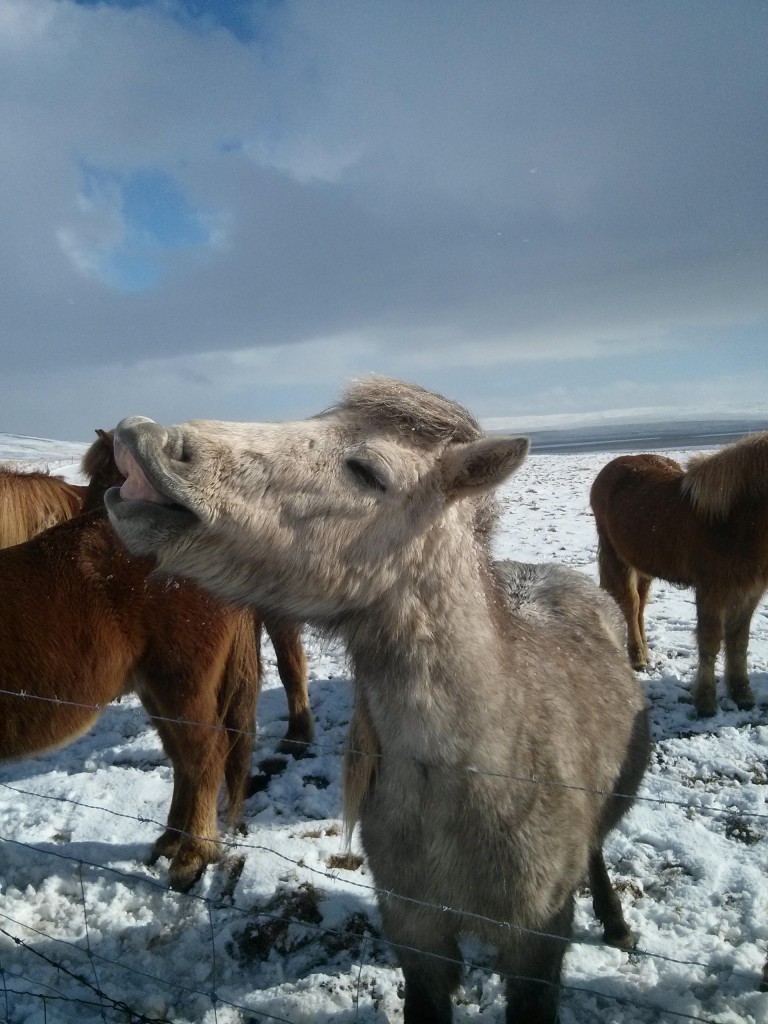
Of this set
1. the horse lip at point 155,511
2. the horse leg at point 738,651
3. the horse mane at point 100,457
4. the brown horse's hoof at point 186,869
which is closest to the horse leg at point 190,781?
the brown horse's hoof at point 186,869

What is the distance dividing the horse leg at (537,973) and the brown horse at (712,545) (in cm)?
341

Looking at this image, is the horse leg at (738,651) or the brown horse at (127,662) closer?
the brown horse at (127,662)

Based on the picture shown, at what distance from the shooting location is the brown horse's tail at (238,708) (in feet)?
11.5

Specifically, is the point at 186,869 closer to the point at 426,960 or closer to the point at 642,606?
the point at 426,960

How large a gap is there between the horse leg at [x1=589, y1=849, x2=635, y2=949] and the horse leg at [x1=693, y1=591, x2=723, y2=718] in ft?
8.15

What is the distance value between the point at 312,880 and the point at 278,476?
8.80ft

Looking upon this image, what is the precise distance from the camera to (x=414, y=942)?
207 cm

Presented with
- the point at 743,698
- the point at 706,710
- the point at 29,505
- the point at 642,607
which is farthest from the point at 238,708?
the point at 642,607

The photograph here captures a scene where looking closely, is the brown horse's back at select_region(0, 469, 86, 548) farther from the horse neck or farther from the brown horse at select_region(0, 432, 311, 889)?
the horse neck

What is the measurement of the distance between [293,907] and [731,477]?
15.3ft

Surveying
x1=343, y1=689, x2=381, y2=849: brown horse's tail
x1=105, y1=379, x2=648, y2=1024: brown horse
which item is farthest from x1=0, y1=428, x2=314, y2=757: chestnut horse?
x1=105, y1=379, x2=648, y2=1024: brown horse

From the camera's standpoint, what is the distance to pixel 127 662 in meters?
3.08

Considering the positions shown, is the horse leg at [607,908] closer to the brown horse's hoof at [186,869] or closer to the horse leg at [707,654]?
the brown horse's hoof at [186,869]

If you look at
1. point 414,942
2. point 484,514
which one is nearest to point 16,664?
point 414,942
